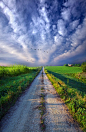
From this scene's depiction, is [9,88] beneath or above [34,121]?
above

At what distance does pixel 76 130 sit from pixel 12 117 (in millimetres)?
3791

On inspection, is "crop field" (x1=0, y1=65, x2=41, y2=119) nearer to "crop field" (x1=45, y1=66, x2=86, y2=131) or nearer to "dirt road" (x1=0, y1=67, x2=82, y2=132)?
"dirt road" (x1=0, y1=67, x2=82, y2=132)

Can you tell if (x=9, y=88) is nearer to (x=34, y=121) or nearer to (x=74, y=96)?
(x=34, y=121)

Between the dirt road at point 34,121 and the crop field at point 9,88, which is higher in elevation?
the crop field at point 9,88

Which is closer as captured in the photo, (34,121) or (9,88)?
(34,121)

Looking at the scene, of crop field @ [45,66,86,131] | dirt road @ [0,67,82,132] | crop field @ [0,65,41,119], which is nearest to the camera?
dirt road @ [0,67,82,132]

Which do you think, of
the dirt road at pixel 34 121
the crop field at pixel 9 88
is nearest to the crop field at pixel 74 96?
the dirt road at pixel 34 121

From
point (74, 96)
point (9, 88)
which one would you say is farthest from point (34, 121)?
point (9, 88)

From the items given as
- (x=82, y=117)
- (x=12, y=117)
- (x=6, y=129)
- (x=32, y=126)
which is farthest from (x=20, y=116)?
(x=82, y=117)

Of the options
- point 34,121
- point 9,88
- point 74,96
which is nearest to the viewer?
point 34,121

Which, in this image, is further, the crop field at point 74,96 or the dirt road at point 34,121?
the crop field at point 74,96

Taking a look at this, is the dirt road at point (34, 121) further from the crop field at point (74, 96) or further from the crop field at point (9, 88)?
the crop field at point (9, 88)

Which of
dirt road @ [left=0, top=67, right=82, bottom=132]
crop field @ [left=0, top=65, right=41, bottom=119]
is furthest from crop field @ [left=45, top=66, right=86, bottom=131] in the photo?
crop field @ [left=0, top=65, right=41, bottom=119]

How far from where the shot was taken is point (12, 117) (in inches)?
139
